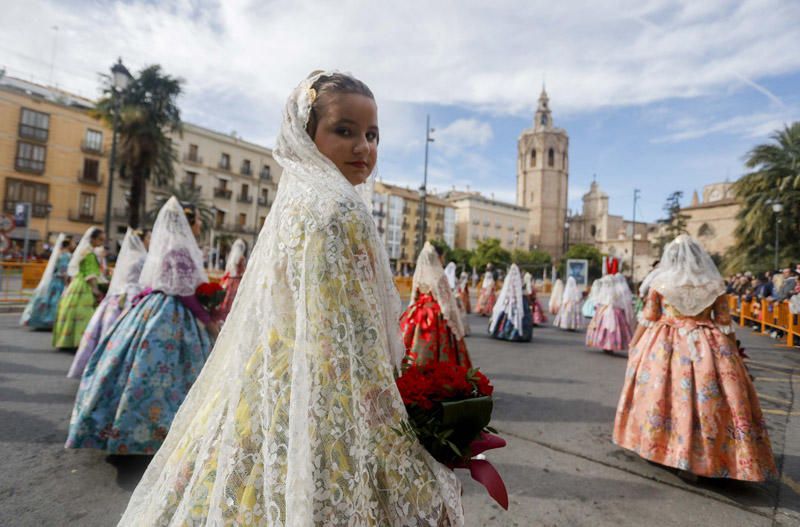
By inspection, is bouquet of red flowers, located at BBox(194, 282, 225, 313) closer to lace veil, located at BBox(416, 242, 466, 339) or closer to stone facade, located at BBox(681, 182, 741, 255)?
lace veil, located at BBox(416, 242, 466, 339)

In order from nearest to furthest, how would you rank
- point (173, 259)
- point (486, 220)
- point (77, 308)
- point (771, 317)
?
point (173, 259)
point (77, 308)
point (771, 317)
point (486, 220)

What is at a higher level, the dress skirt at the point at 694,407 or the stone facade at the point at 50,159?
the stone facade at the point at 50,159

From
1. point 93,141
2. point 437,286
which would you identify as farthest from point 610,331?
point 93,141

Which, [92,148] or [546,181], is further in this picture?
[546,181]

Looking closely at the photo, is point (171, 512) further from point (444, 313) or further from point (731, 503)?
point (444, 313)

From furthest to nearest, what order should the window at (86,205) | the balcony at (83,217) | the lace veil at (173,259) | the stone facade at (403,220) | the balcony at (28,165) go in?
the stone facade at (403,220) < the window at (86,205) < the balcony at (83,217) < the balcony at (28,165) < the lace veil at (173,259)

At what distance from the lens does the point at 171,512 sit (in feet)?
4.18

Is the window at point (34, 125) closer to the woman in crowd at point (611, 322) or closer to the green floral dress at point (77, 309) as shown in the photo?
the green floral dress at point (77, 309)

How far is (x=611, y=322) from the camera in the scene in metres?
9.46

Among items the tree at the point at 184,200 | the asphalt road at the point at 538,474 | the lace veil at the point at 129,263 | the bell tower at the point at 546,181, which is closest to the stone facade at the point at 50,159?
the tree at the point at 184,200

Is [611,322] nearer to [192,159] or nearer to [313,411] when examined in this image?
[313,411]

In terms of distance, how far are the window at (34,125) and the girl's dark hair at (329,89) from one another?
127ft

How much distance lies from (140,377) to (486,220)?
259 ft

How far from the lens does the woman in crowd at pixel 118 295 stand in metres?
5.00
